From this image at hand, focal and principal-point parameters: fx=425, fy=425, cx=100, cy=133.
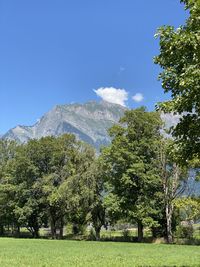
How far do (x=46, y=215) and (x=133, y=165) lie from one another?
25488mm

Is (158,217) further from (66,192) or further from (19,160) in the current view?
(19,160)

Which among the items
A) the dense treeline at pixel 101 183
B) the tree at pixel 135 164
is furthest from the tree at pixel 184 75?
the tree at pixel 135 164

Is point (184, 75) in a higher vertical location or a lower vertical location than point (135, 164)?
lower

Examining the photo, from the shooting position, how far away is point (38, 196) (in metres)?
72.9

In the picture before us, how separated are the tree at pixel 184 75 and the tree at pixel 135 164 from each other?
4141 centimetres

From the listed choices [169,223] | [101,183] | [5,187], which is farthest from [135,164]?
[5,187]

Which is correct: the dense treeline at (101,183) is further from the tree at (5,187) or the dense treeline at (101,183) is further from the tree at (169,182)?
the tree at (5,187)

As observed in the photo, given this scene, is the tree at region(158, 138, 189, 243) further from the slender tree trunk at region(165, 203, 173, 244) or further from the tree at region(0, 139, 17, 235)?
the tree at region(0, 139, 17, 235)

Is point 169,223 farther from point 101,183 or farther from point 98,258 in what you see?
point 98,258

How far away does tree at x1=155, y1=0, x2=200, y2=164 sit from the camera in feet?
40.2

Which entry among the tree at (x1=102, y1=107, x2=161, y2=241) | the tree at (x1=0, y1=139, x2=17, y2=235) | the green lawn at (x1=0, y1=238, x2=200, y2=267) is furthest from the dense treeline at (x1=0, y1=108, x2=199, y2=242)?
the green lawn at (x1=0, y1=238, x2=200, y2=267)

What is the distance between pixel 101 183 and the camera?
213ft

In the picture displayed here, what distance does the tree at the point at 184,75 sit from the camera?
40.2ft

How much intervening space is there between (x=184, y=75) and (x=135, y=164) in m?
43.9
